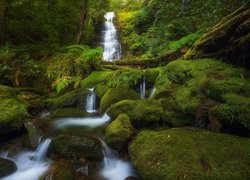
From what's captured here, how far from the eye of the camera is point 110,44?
17.5 m

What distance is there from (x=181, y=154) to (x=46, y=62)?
Answer: 754 cm

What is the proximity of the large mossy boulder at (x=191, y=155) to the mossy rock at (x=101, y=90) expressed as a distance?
147 inches

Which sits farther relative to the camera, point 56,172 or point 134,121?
point 134,121

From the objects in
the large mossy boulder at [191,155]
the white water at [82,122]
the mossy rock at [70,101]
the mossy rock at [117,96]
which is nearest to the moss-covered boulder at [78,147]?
the large mossy boulder at [191,155]

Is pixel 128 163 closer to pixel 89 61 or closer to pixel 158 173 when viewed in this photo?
pixel 158 173

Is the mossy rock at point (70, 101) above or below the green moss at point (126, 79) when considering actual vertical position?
below

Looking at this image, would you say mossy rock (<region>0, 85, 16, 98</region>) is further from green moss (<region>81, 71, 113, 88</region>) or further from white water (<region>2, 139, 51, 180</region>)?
green moss (<region>81, 71, 113, 88</region>)

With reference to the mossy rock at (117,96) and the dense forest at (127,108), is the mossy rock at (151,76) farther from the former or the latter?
→ the mossy rock at (117,96)

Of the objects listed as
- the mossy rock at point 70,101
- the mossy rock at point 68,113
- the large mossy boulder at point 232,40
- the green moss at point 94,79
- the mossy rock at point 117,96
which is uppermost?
the large mossy boulder at point 232,40

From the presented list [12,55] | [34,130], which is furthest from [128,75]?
[12,55]

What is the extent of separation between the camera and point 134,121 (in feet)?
18.3

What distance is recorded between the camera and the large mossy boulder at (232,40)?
5207 mm

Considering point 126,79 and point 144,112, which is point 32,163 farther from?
point 126,79

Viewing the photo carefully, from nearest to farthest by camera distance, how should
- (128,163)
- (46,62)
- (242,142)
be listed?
(242,142)
(128,163)
(46,62)
